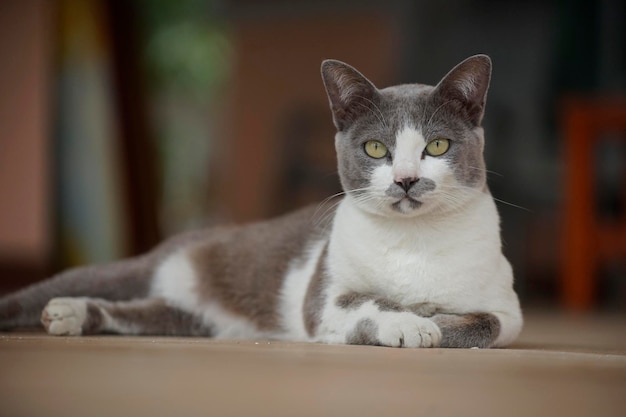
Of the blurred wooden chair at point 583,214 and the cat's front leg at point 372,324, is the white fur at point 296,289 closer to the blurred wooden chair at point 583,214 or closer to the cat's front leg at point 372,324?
the cat's front leg at point 372,324

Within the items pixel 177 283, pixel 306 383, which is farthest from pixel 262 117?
pixel 306 383

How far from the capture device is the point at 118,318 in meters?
2.13

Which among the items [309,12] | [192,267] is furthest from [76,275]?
[309,12]

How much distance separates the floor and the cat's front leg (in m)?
0.06

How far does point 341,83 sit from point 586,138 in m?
2.79

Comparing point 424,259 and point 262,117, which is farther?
point 262,117

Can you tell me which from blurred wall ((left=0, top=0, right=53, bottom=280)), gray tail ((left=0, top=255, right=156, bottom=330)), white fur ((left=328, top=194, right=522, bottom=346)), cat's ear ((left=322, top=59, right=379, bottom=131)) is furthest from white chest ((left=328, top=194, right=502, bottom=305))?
blurred wall ((left=0, top=0, right=53, bottom=280))

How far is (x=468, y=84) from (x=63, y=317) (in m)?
1.05

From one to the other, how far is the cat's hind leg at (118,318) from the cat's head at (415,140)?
2.25 ft

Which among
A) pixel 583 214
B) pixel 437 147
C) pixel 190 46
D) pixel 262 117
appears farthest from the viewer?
pixel 190 46

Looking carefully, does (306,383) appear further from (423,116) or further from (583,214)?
(583,214)

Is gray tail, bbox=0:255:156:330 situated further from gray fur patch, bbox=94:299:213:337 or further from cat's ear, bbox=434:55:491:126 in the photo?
cat's ear, bbox=434:55:491:126

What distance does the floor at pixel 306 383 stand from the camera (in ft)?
4.05

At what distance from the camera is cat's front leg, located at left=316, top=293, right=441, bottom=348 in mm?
1612
